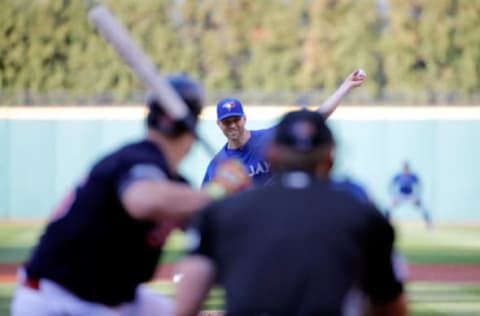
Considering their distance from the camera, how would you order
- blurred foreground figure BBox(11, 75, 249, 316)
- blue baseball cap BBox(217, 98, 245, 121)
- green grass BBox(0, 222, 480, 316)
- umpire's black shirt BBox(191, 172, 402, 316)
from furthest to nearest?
green grass BBox(0, 222, 480, 316) < blue baseball cap BBox(217, 98, 245, 121) < blurred foreground figure BBox(11, 75, 249, 316) < umpire's black shirt BBox(191, 172, 402, 316)

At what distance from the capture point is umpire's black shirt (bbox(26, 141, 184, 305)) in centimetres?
437

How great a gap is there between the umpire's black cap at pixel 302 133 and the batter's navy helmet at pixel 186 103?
3.04 feet

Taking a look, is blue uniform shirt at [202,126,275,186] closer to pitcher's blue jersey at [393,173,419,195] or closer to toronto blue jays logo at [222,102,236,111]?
toronto blue jays logo at [222,102,236,111]

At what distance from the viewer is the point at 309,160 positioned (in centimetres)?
356

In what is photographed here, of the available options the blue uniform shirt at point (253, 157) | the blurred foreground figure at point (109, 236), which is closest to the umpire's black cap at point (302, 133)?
the blurred foreground figure at point (109, 236)

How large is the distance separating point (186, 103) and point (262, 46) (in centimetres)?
3175

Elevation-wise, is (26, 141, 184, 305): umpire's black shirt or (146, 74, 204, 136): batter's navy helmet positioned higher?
(146, 74, 204, 136): batter's navy helmet

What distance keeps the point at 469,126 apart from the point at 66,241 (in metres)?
24.1

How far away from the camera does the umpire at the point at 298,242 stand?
3.41 metres

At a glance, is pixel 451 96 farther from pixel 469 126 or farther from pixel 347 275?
pixel 347 275

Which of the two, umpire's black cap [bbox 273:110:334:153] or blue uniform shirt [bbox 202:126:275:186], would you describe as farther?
blue uniform shirt [bbox 202:126:275:186]

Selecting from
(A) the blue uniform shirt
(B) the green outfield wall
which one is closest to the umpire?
(A) the blue uniform shirt

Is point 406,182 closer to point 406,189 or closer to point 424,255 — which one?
point 406,189

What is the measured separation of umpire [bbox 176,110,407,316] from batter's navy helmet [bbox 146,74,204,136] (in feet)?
2.97
